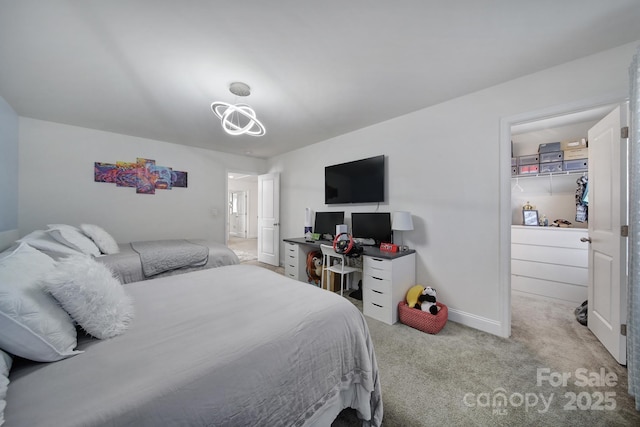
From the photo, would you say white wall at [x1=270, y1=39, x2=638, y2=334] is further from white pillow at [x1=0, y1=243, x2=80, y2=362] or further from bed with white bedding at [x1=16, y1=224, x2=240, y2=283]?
white pillow at [x1=0, y1=243, x2=80, y2=362]

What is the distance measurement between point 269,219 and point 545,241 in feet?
15.4

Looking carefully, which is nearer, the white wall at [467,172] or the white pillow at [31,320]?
the white pillow at [31,320]

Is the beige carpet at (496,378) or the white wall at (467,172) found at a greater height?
the white wall at (467,172)

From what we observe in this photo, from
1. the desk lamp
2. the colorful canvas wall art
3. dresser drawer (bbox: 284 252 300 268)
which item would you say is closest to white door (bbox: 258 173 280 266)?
dresser drawer (bbox: 284 252 300 268)

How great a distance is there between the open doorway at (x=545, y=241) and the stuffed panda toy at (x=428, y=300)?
0.61 meters

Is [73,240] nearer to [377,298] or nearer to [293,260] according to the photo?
[293,260]

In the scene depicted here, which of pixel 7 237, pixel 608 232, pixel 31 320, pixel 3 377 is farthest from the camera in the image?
pixel 7 237

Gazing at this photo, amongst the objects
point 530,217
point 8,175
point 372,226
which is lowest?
point 372,226

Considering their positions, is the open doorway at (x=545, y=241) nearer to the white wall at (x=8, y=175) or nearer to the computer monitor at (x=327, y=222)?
the computer monitor at (x=327, y=222)

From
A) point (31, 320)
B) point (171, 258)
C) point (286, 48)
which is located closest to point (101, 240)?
point (171, 258)

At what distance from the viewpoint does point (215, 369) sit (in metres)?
0.83

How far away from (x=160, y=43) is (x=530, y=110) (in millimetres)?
3133

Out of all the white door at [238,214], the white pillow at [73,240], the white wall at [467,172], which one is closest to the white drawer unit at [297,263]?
the white wall at [467,172]

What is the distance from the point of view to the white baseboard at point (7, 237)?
2.39m
